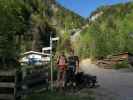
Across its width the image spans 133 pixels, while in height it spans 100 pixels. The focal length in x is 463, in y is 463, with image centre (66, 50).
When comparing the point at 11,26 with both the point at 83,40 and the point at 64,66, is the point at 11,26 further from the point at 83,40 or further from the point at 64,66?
the point at 83,40

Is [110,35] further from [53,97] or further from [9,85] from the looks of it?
[9,85]

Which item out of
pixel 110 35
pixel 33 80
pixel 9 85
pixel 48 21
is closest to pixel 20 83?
pixel 9 85

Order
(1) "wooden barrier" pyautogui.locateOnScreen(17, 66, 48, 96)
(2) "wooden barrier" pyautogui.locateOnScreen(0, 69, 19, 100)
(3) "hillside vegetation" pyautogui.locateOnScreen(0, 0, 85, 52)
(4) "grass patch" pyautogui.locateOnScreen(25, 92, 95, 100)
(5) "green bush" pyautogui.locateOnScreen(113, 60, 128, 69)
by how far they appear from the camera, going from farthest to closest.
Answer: (3) "hillside vegetation" pyautogui.locateOnScreen(0, 0, 85, 52), (5) "green bush" pyautogui.locateOnScreen(113, 60, 128, 69), (1) "wooden barrier" pyautogui.locateOnScreen(17, 66, 48, 96), (4) "grass patch" pyautogui.locateOnScreen(25, 92, 95, 100), (2) "wooden barrier" pyautogui.locateOnScreen(0, 69, 19, 100)

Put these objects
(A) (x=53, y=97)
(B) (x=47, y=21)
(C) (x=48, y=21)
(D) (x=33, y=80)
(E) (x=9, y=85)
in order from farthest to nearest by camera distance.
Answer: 1. (C) (x=48, y=21)
2. (B) (x=47, y=21)
3. (D) (x=33, y=80)
4. (A) (x=53, y=97)
5. (E) (x=9, y=85)

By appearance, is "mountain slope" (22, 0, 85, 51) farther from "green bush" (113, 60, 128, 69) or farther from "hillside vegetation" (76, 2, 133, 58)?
"green bush" (113, 60, 128, 69)

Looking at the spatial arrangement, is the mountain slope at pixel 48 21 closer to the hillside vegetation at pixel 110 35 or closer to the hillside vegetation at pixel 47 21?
the hillside vegetation at pixel 47 21

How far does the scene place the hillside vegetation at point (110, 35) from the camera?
57.7 metres

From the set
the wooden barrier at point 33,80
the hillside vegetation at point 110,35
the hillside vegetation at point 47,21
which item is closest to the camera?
the wooden barrier at point 33,80

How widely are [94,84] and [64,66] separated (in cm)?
338

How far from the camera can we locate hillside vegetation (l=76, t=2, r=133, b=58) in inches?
2273

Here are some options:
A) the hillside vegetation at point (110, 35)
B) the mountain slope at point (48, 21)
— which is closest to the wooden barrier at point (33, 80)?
the hillside vegetation at point (110, 35)

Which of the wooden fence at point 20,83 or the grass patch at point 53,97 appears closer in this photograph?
the wooden fence at point 20,83

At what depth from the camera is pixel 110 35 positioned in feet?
200

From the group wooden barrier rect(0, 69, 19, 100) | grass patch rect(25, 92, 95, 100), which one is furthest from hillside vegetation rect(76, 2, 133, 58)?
wooden barrier rect(0, 69, 19, 100)
